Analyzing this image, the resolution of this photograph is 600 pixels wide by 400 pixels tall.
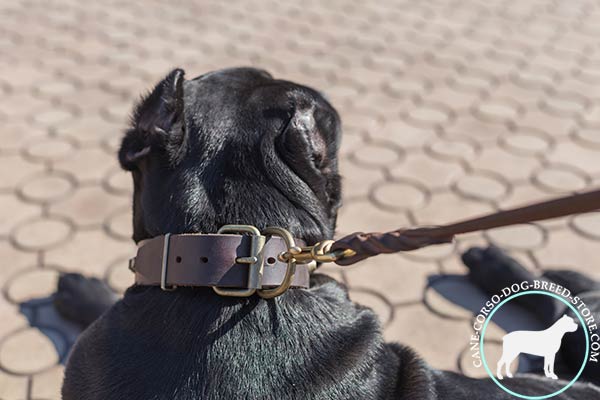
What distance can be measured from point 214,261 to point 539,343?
159 cm

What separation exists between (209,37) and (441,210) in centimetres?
351

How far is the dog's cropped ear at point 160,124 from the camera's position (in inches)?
67.0

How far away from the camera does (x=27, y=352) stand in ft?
8.62

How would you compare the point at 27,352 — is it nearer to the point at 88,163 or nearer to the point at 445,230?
the point at 88,163

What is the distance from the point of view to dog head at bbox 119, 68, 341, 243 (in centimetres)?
162

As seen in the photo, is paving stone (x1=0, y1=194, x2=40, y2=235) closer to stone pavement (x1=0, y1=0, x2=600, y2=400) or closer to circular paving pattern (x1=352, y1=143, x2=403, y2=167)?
stone pavement (x1=0, y1=0, x2=600, y2=400)

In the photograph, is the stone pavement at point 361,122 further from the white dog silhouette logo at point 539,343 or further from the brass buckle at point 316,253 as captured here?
the brass buckle at point 316,253

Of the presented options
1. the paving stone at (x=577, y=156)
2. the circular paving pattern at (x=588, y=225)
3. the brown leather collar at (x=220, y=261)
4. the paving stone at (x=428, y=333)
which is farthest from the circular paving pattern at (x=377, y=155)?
the brown leather collar at (x=220, y=261)

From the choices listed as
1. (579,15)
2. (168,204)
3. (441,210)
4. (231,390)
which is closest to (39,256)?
(168,204)

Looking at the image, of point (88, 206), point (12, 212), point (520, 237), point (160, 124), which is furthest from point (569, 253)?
point (12, 212)

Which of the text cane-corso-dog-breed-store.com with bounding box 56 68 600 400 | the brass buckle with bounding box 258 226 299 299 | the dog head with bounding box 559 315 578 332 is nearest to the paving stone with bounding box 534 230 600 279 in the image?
the dog head with bounding box 559 315 578 332

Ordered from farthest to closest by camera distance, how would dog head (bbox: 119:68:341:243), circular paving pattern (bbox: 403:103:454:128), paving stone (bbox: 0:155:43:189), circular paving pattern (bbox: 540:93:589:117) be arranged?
circular paving pattern (bbox: 540:93:589:117)
circular paving pattern (bbox: 403:103:454:128)
paving stone (bbox: 0:155:43:189)
dog head (bbox: 119:68:341:243)

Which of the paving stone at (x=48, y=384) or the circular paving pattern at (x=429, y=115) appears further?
the circular paving pattern at (x=429, y=115)

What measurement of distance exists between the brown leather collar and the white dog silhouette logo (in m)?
1.20
